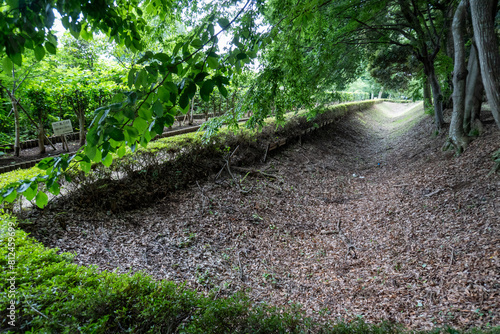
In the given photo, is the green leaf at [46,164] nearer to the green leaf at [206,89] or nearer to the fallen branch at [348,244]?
the green leaf at [206,89]

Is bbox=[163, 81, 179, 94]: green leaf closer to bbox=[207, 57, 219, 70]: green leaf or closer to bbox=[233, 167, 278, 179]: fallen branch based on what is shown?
bbox=[207, 57, 219, 70]: green leaf

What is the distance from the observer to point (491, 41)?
406 centimetres

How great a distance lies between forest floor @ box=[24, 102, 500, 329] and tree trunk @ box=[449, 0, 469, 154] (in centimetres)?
38

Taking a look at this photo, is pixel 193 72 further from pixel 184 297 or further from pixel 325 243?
pixel 325 243

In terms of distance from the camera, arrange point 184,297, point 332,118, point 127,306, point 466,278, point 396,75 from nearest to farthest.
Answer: point 127,306 < point 184,297 < point 466,278 < point 332,118 < point 396,75

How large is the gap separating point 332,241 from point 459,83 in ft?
19.0

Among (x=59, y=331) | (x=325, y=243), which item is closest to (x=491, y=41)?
(x=325, y=243)

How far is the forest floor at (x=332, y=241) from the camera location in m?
3.17

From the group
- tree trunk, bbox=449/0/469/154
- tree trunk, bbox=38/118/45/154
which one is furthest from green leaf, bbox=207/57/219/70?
tree trunk, bbox=38/118/45/154

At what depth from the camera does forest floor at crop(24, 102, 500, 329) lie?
3168mm

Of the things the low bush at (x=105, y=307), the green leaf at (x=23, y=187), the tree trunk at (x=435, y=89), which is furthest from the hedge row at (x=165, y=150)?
the tree trunk at (x=435, y=89)

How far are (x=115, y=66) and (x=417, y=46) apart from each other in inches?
418

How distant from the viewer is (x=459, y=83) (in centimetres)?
685

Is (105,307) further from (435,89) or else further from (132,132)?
(435,89)
